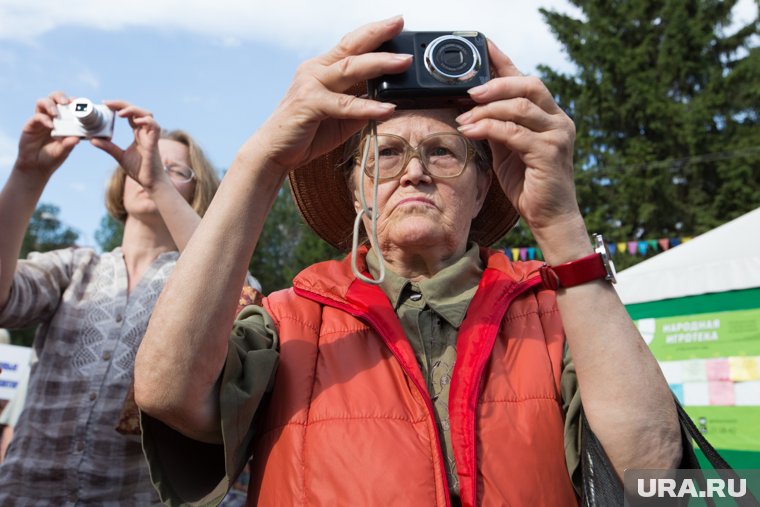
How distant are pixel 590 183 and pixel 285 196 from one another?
20480 millimetres

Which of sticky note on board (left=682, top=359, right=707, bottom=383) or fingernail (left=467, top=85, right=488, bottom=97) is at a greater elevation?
fingernail (left=467, top=85, right=488, bottom=97)

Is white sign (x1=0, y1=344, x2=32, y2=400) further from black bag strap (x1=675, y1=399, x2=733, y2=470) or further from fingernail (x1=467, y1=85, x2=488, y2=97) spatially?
black bag strap (x1=675, y1=399, x2=733, y2=470)

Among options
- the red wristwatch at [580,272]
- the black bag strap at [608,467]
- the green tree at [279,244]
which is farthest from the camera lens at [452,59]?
the green tree at [279,244]

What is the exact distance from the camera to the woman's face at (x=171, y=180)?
8.37 ft

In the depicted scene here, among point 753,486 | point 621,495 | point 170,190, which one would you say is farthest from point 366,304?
point 170,190

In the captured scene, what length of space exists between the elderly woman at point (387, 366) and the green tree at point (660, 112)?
649 inches

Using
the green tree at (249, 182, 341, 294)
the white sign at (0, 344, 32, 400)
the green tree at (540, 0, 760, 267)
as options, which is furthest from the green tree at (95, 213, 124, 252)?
the white sign at (0, 344, 32, 400)

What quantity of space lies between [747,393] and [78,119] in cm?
406

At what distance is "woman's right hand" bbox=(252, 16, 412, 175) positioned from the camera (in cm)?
131

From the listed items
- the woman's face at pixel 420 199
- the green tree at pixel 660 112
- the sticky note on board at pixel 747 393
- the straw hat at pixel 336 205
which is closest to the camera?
the woman's face at pixel 420 199

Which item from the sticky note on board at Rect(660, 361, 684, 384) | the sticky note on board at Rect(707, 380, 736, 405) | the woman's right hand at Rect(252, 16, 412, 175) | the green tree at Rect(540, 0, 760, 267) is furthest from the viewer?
the green tree at Rect(540, 0, 760, 267)

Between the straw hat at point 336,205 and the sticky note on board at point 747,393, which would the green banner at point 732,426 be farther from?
the straw hat at point 336,205

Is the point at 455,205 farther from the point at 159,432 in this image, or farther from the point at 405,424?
the point at 159,432

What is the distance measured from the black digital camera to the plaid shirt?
1.39 meters
